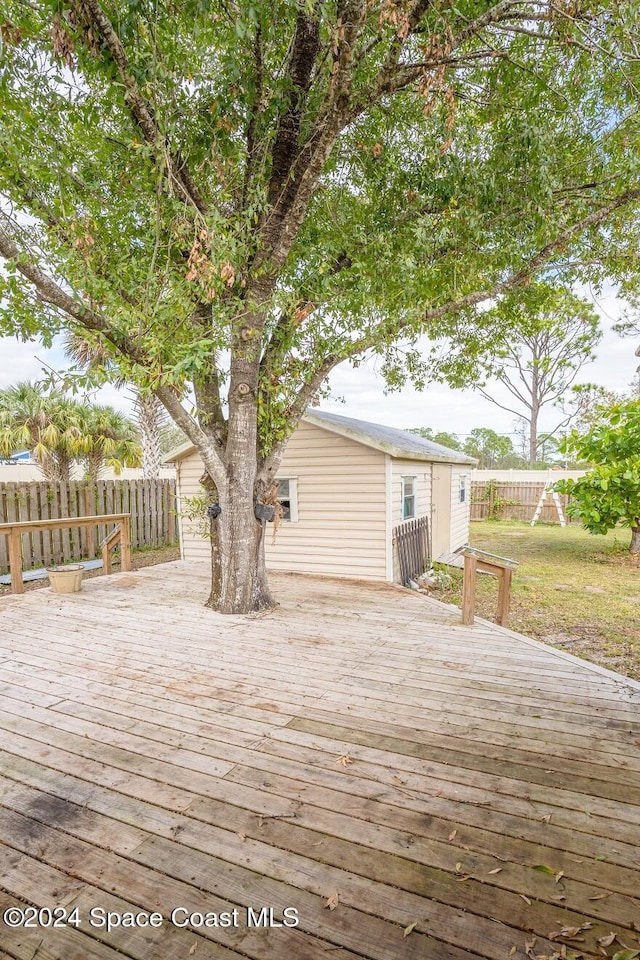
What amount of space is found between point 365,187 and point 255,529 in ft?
14.1

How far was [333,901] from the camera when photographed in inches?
67.9

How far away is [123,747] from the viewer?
9.07ft

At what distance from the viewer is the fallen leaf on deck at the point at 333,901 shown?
171cm

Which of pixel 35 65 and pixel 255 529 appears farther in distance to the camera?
pixel 255 529

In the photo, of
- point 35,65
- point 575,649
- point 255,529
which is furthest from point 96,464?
point 575,649

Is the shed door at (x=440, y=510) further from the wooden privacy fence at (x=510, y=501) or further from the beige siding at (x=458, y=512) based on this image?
the wooden privacy fence at (x=510, y=501)

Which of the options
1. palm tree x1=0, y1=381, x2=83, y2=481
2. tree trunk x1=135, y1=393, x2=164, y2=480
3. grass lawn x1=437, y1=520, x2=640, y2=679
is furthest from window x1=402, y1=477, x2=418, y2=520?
tree trunk x1=135, y1=393, x2=164, y2=480

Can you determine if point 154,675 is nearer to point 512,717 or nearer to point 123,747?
point 123,747

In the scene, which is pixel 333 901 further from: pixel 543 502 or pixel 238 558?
pixel 543 502

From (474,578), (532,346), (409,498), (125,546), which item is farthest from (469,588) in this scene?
(532,346)

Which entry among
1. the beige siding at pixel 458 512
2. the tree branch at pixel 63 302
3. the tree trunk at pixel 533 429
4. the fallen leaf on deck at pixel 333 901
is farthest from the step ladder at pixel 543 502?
the fallen leaf on deck at pixel 333 901

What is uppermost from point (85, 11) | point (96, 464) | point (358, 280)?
point (85, 11)

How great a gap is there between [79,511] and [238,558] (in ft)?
20.4

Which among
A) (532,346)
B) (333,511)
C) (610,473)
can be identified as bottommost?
(333,511)
